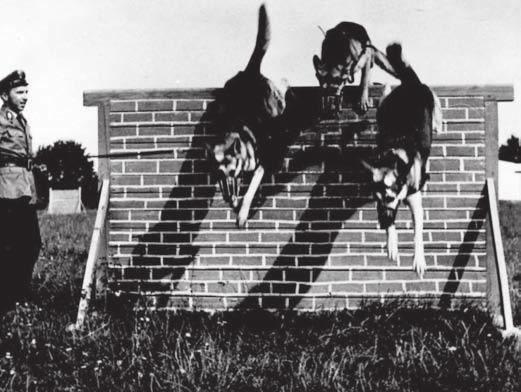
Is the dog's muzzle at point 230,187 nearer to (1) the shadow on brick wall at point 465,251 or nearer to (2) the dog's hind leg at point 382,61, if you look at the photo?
(2) the dog's hind leg at point 382,61

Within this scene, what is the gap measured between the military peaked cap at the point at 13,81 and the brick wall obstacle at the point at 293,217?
2.13 feet

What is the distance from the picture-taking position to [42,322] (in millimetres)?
5613

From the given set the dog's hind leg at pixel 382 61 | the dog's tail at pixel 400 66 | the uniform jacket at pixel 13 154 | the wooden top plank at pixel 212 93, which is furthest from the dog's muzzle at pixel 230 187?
the uniform jacket at pixel 13 154

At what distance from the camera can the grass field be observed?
14.1 feet

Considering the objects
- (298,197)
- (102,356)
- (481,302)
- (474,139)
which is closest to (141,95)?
(298,197)

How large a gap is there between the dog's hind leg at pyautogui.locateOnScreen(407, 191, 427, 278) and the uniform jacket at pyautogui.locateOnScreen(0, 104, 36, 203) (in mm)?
3727

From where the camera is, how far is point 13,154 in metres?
6.27

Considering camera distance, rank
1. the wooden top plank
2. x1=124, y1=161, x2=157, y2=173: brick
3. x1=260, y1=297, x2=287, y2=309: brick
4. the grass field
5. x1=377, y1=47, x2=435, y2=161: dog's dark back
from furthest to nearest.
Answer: x1=124, y1=161, x2=157, y2=173: brick → x1=260, y1=297, x2=287, y2=309: brick → the wooden top plank → x1=377, y1=47, x2=435, y2=161: dog's dark back → the grass field

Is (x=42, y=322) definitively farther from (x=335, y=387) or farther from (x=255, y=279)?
(x=335, y=387)

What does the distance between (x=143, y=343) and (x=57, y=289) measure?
8.08 feet

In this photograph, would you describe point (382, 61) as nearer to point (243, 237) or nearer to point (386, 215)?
point (386, 215)

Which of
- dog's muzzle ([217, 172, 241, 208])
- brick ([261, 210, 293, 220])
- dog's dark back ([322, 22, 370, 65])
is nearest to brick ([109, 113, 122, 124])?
dog's muzzle ([217, 172, 241, 208])

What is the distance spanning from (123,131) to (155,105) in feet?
1.38

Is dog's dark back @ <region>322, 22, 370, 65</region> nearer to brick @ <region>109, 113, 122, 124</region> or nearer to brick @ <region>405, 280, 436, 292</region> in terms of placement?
brick @ <region>109, 113, 122, 124</region>
